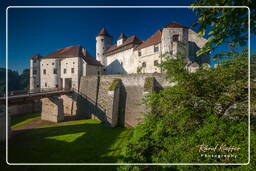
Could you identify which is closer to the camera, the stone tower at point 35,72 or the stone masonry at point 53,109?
the stone masonry at point 53,109

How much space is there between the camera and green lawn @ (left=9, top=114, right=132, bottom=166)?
6730mm

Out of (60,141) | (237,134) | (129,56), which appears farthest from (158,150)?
(129,56)

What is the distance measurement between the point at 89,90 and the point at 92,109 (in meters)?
2.71

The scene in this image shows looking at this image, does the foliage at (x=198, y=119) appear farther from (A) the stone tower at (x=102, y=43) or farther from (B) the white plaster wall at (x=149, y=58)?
(A) the stone tower at (x=102, y=43)

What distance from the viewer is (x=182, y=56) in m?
4.91

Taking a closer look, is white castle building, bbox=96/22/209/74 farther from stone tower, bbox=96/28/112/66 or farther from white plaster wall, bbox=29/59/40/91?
white plaster wall, bbox=29/59/40/91

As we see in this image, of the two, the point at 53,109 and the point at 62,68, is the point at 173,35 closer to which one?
the point at 62,68

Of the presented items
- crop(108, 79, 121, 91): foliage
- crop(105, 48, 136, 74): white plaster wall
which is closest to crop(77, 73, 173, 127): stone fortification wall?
crop(108, 79, 121, 91): foliage

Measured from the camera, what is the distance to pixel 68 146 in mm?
8398

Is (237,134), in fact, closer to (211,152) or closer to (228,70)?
(211,152)

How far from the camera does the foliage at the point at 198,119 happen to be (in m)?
2.95

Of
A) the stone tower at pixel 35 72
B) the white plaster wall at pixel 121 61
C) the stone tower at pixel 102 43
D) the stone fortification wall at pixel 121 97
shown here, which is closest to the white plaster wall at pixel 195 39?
the white plaster wall at pixel 121 61

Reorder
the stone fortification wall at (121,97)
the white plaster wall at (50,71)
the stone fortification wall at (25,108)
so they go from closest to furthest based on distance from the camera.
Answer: the stone fortification wall at (121,97), the stone fortification wall at (25,108), the white plaster wall at (50,71)

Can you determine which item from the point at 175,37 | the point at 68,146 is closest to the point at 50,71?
the point at 68,146
